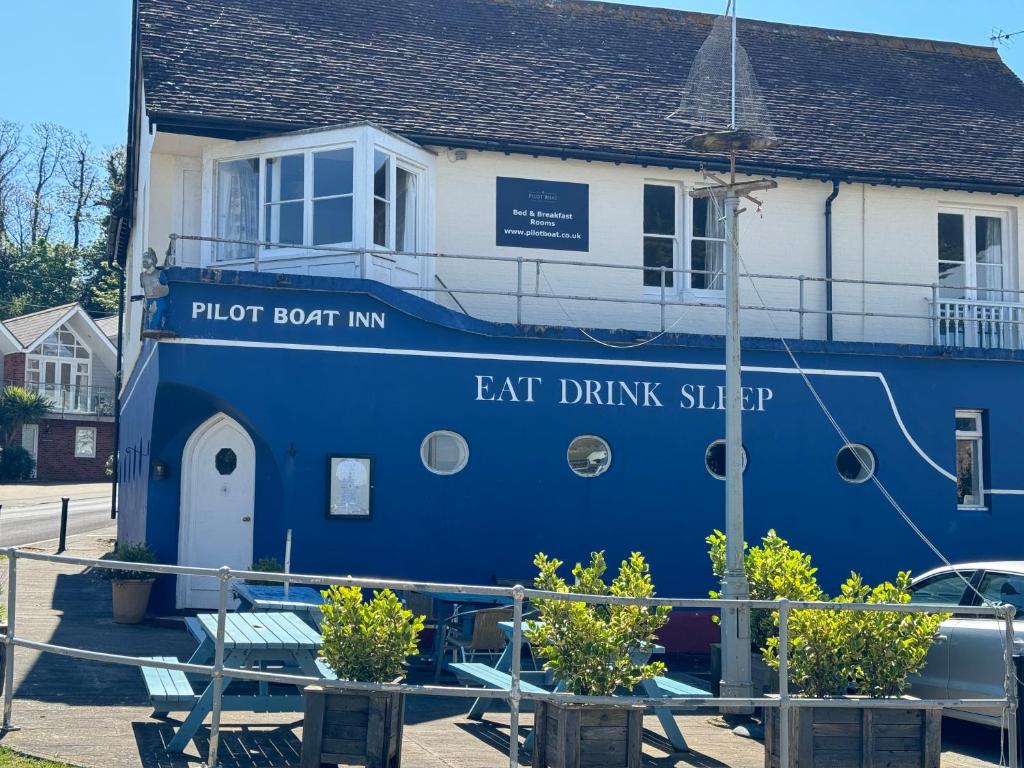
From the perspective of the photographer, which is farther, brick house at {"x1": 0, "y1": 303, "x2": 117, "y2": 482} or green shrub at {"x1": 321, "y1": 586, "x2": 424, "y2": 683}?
brick house at {"x1": 0, "y1": 303, "x2": 117, "y2": 482}

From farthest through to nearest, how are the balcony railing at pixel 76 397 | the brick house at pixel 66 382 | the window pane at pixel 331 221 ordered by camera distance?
1. the balcony railing at pixel 76 397
2. the brick house at pixel 66 382
3. the window pane at pixel 331 221

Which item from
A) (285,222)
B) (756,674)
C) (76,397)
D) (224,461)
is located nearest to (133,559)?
(224,461)

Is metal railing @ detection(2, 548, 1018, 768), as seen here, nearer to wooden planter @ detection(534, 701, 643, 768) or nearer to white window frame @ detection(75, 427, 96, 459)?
wooden planter @ detection(534, 701, 643, 768)


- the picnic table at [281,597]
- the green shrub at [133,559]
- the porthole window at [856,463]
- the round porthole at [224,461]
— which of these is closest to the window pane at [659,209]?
the porthole window at [856,463]

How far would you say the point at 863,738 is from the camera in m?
8.40

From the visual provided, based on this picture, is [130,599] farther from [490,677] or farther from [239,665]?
[490,677]

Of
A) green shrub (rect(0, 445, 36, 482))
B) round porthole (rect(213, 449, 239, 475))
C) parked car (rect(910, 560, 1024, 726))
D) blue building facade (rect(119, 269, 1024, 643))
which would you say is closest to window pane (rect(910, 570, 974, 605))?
parked car (rect(910, 560, 1024, 726))

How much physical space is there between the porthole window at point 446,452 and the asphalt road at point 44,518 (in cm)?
1473

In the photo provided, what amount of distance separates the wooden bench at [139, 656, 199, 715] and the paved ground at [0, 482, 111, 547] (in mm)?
18438

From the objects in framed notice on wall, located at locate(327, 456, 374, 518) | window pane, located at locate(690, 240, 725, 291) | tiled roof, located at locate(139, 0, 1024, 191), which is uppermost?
tiled roof, located at locate(139, 0, 1024, 191)

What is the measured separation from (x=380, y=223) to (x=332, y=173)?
2.76ft

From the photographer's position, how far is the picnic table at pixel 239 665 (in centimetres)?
865

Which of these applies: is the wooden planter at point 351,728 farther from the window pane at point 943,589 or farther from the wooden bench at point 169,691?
the window pane at point 943,589

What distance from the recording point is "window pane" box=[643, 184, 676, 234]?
17781 mm
